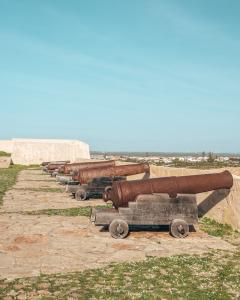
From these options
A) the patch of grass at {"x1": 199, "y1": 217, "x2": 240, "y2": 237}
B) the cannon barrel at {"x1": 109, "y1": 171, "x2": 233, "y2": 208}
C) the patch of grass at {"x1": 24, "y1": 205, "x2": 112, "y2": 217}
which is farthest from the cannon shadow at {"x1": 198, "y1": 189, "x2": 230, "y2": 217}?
the patch of grass at {"x1": 24, "y1": 205, "x2": 112, "y2": 217}

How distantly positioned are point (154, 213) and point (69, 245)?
2.01 metres

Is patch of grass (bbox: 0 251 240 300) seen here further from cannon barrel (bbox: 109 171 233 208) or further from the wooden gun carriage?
the wooden gun carriage

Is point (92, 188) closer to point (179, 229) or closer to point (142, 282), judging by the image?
point (179, 229)

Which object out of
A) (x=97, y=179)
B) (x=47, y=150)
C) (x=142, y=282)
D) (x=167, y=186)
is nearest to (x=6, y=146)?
(x=47, y=150)

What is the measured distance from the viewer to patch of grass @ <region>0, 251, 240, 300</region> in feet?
17.4

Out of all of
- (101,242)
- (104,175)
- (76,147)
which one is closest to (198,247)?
(101,242)

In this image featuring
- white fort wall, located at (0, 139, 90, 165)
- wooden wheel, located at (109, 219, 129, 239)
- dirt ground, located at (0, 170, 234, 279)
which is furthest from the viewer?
white fort wall, located at (0, 139, 90, 165)

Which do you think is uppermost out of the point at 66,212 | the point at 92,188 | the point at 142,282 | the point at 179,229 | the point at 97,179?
the point at 97,179

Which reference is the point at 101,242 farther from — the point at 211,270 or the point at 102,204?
the point at 102,204

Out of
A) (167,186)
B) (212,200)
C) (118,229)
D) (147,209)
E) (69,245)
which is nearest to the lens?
(69,245)

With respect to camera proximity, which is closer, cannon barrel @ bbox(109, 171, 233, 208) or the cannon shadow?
cannon barrel @ bbox(109, 171, 233, 208)

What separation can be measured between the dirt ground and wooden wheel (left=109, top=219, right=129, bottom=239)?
0.14 meters

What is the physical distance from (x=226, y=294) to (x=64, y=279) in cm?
220

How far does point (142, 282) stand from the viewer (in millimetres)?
5770
